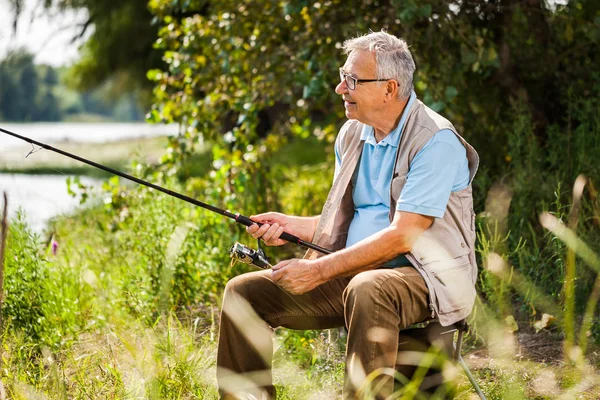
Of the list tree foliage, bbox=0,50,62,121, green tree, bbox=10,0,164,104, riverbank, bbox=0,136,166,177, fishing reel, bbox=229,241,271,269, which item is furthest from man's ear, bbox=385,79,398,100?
tree foliage, bbox=0,50,62,121

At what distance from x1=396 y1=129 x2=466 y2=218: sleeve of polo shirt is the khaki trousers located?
238mm

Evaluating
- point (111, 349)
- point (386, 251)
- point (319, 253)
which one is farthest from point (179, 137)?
point (386, 251)

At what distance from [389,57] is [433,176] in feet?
1.65

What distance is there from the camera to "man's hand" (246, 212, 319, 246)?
323 cm

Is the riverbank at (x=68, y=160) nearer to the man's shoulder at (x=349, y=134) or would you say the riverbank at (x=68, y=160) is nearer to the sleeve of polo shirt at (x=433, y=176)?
the man's shoulder at (x=349, y=134)

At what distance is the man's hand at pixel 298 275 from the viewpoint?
2.88m

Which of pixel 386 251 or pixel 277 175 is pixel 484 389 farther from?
pixel 277 175

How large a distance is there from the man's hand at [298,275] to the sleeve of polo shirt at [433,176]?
0.37 metres

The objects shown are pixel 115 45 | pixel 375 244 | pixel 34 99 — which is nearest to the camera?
pixel 375 244

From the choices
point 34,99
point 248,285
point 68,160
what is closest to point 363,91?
point 248,285

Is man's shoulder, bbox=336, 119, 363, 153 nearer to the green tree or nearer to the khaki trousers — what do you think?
the khaki trousers

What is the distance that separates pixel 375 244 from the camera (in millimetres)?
2834

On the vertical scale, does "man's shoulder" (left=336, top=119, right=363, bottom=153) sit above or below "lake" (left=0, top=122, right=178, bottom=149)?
above

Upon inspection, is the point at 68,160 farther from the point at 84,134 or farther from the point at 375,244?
the point at 84,134
